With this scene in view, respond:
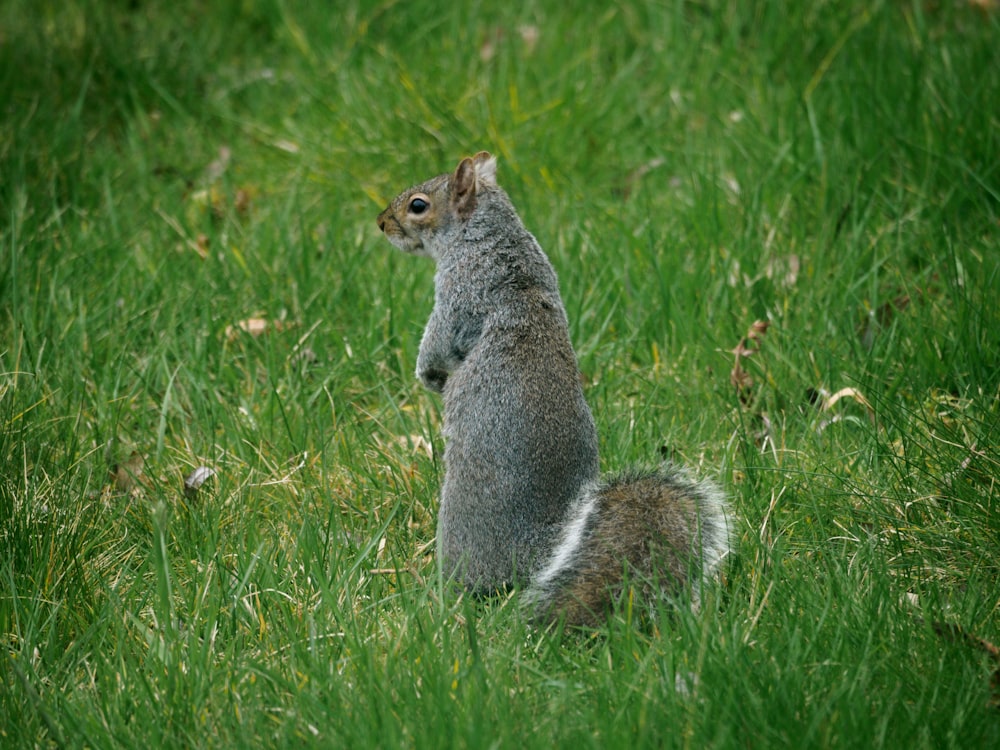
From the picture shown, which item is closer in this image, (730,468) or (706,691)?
(706,691)

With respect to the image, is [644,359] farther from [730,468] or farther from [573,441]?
[573,441]

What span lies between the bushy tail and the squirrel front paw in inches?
19.2

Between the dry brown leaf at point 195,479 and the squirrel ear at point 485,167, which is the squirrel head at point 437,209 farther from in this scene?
the dry brown leaf at point 195,479

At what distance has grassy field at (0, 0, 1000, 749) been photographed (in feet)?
6.56

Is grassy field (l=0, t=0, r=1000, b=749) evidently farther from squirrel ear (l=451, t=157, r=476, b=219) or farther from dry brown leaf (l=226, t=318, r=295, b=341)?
squirrel ear (l=451, t=157, r=476, b=219)

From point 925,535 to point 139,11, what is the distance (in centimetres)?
454

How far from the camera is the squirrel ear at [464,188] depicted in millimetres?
2773

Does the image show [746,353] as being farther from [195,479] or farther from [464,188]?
[195,479]

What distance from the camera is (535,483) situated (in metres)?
2.38

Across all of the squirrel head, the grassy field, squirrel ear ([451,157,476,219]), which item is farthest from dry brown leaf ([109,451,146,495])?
squirrel ear ([451,157,476,219])

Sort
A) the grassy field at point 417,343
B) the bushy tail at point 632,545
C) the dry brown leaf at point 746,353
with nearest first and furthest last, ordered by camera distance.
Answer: the grassy field at point 417,343, the bushy tail at point 632,545, the dry brown leaf at point 746,353

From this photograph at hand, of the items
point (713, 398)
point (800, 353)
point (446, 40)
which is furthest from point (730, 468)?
point (446, 40)

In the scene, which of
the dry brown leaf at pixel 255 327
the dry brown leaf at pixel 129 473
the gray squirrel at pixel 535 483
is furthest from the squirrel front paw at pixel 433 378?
the dry brown leaf at pixel 255 327

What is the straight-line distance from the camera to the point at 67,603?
236 centimetres
